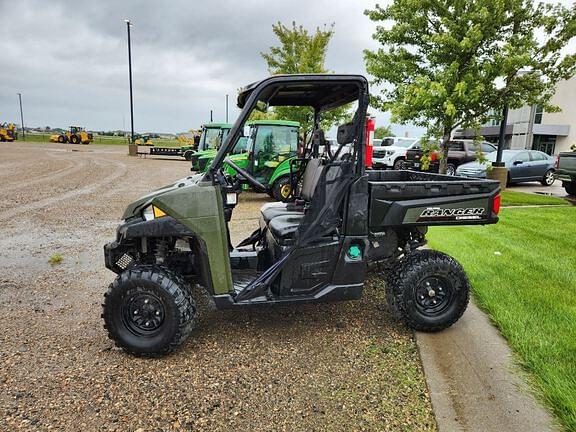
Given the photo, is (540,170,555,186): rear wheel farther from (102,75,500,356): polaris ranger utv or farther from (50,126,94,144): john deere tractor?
(50,126,94,144): john deere tractor

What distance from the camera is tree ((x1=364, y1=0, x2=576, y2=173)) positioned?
8750mm

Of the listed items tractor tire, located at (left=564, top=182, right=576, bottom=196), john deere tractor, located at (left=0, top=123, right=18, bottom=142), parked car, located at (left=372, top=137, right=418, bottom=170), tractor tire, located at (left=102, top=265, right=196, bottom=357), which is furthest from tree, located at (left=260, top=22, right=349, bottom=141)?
john deere tractor, located at (left=0, top=123, right=18, bottom=142)

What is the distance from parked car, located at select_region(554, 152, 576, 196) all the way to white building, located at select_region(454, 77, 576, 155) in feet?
80.8

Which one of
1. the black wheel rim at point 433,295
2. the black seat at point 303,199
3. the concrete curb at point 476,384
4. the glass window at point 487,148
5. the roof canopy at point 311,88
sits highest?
the roof canopy at point 311,88

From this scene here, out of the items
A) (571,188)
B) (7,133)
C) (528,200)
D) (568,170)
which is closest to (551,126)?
(571,188)

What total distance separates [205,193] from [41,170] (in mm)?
17786

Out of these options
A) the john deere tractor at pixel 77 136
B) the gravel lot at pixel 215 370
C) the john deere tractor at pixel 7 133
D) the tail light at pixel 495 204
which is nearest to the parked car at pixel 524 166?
the tail light at pixel 495 204

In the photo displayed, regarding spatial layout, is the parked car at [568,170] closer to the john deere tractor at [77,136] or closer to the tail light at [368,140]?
the tail light at [368,140]

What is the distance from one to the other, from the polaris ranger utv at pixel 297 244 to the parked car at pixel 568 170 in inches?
405

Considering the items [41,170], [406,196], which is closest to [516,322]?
[406,196]

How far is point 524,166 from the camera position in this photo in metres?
14.8

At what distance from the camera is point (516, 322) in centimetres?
364

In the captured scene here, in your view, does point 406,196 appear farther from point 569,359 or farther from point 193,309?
point 193,309

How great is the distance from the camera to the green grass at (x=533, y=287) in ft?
9.45
